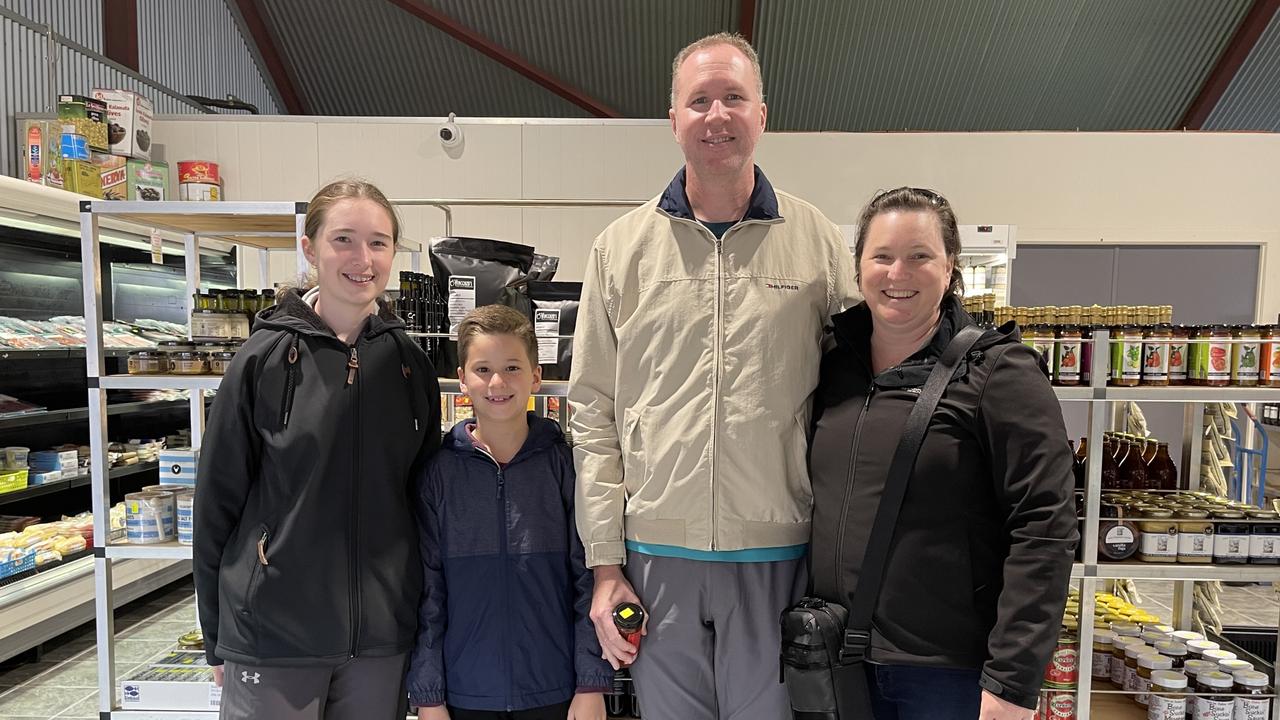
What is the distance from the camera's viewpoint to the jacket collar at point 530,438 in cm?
178

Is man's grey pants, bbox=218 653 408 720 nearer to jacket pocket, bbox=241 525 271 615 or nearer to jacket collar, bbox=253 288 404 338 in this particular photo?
jacket pocket, bbox=241 525 271 615

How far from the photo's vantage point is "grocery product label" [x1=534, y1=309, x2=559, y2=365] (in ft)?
7.44

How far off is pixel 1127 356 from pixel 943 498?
1.39 meters

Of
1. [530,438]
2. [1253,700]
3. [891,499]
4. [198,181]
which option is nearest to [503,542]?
[530,438]

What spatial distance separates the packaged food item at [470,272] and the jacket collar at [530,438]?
1.75 feet

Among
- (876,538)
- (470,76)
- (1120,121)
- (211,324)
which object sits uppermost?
(470,76)

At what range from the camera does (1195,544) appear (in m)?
2.43

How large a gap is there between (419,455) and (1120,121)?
8613mm

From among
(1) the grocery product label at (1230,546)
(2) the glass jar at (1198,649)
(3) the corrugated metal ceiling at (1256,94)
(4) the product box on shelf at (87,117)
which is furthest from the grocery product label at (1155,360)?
(3) the corrugated metal ceiling at (1256,94)

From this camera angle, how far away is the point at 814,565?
1.53 meters

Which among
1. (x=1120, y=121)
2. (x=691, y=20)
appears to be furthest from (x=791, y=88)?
(x=1120, y=121)

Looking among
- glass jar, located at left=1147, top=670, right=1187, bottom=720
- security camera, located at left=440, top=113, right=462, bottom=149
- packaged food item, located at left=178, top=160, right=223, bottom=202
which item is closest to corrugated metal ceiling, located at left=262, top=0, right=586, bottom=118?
security camera, located at left=440, top=113, right=462, bottom=149

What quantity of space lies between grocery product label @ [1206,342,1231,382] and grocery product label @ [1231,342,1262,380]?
2 centimetres

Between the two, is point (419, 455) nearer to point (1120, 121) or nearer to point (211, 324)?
point (211, 324)
